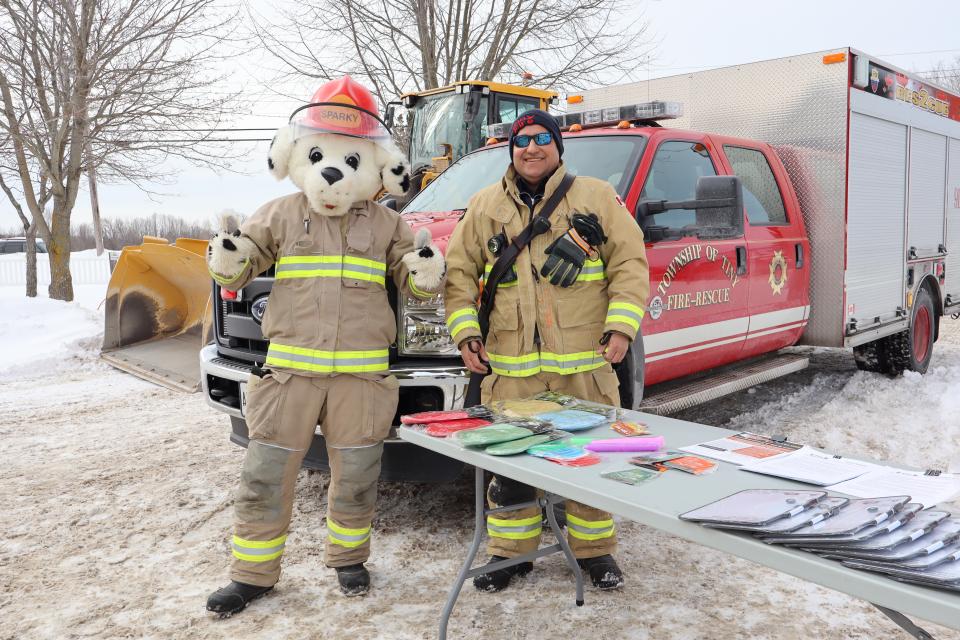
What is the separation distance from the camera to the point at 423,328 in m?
3.30

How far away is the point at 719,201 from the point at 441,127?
310 inches

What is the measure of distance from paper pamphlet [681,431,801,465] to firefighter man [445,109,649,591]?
0.64 meters

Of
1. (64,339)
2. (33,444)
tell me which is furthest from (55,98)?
(33,444)

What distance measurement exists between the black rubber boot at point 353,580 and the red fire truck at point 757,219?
0.47m

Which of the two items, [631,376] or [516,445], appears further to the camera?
[631,376]

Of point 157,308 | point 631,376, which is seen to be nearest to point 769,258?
point 631,376

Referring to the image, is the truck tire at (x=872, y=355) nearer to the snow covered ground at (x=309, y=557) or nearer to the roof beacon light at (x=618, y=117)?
the snow covered ground at (x=309, y=557)

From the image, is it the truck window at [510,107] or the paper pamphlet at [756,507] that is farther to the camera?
the truck window at [510,107]

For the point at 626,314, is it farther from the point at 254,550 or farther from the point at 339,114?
the point at 254,550

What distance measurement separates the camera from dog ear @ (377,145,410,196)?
10.5 ft

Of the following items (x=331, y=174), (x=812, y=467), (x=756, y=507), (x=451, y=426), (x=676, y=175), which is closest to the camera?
(x=756, y=507)

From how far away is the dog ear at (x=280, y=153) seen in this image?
310cm

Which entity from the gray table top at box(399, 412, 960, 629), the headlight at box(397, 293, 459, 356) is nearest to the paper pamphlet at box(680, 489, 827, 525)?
the gray table top at box(399, 412, 960, 629)

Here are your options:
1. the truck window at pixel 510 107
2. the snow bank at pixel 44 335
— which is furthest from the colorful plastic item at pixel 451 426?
the truck window at pixel 510 107
